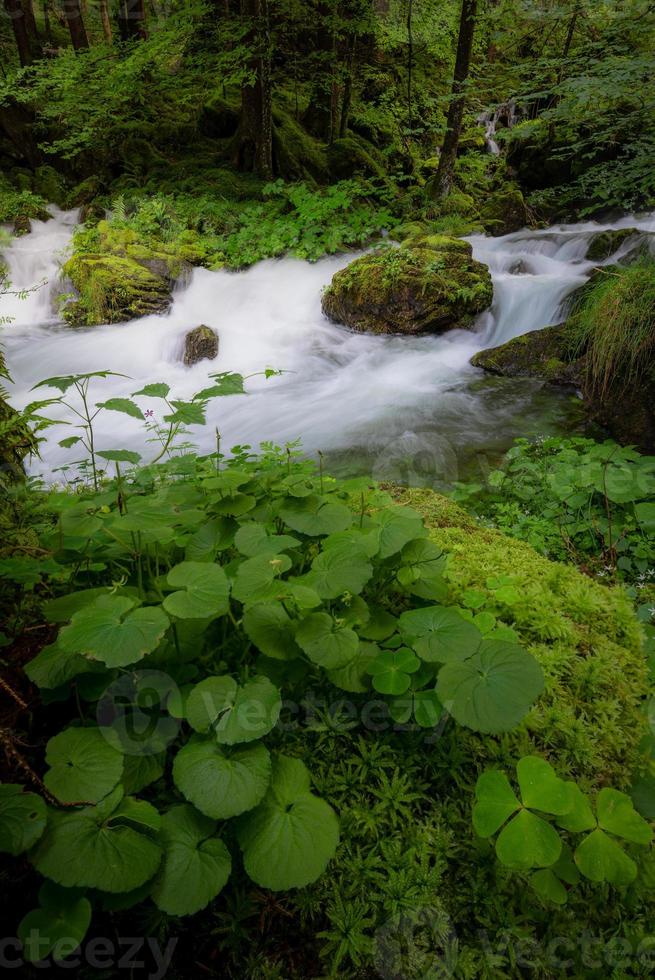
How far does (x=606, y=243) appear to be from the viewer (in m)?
8.84

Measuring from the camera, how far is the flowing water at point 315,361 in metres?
5.70

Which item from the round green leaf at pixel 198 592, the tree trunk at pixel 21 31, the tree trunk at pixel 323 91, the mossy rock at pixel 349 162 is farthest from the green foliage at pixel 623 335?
the tree trunk at pixel 21 31

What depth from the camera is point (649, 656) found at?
6.48ft

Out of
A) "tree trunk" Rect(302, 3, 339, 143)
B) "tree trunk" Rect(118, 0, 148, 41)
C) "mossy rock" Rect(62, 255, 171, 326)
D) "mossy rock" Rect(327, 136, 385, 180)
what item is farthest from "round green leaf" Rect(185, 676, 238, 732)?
"tree trunk" Rect(118, 0, 148, 41)

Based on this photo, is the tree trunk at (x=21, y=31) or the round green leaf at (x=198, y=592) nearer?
the round green leaf at (x=198, y=592)

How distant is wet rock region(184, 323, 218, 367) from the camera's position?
8.00 m

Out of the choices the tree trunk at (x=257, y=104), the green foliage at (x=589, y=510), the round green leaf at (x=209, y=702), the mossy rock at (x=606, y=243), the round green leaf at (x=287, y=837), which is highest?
the tree trunk at (x=257, y=104)

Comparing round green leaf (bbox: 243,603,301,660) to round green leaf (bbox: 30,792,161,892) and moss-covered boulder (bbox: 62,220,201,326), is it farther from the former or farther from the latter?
moss-covered boulder (bbox: 62,220,201,326)

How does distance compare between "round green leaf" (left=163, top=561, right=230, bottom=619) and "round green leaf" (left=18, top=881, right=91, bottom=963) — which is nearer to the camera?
"round green leaf" (left=18, top=881, right=91, bottom=963)

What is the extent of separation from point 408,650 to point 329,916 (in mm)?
580

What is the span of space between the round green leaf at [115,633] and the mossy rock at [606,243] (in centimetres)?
1033

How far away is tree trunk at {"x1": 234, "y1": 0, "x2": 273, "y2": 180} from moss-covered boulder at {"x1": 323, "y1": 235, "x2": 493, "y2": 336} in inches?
219

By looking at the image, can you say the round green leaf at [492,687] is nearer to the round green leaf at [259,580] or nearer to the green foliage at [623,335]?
the round green leaf at [259,580]

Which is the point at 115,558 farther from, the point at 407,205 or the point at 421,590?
the point at 407,205
